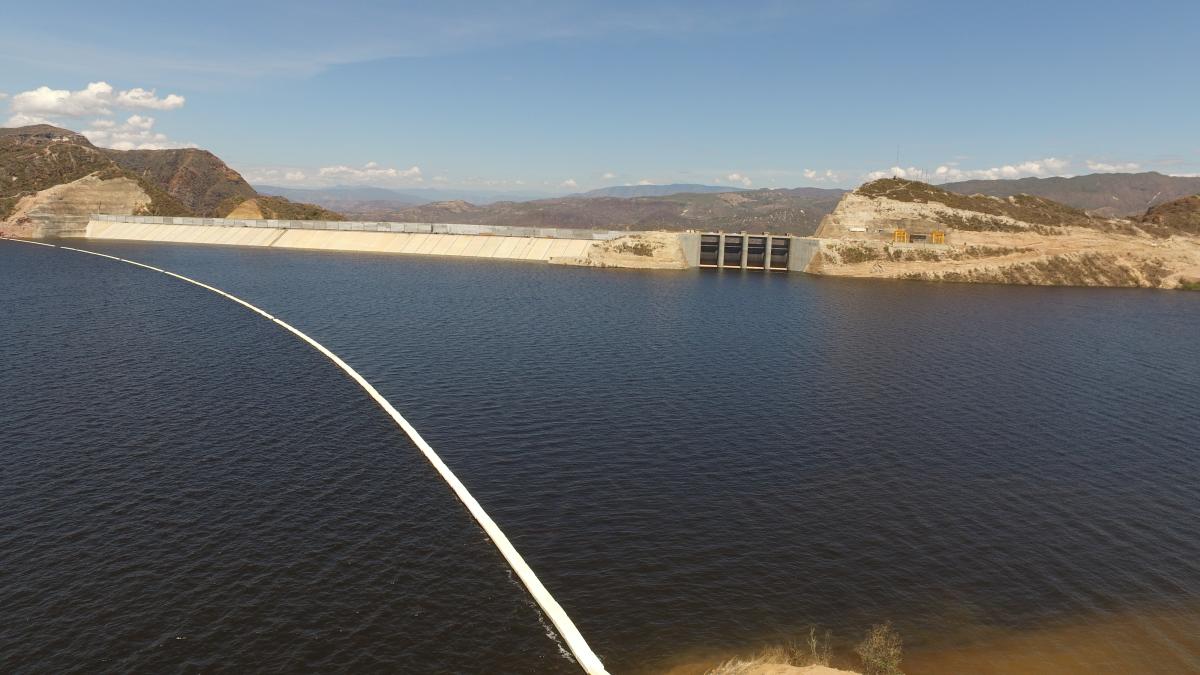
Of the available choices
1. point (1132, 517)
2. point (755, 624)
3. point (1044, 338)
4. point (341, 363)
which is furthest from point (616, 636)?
point (1044, 338)

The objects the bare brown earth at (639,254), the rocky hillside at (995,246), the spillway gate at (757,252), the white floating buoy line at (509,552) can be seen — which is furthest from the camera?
the bare brown earth at (639,254)

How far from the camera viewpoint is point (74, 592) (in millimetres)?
29469

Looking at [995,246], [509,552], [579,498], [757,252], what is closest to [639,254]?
[757,252]

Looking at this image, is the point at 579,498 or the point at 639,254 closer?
the point at 579,498

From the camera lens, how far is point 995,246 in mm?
176625

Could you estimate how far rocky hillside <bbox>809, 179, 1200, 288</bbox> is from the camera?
171250mm

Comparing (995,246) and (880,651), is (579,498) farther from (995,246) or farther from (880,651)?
(995,246)

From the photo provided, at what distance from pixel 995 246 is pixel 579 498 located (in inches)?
6765

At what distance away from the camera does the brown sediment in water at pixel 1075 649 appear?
27422 mm

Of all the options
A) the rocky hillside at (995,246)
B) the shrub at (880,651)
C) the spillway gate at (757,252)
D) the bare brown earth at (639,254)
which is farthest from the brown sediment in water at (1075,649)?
the bare brown earth at (639,254)

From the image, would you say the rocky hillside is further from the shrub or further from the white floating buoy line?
the shrub

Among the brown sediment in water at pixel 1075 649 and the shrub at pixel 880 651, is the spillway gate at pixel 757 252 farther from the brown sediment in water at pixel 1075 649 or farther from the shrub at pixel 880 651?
the shrub at pixel 880 651

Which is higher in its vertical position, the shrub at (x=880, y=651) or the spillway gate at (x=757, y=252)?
the spillway gate at (x=757, y=252)

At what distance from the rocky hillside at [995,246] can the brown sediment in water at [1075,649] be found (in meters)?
153
